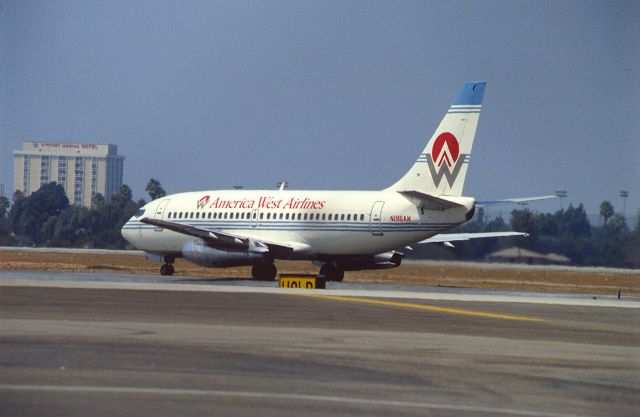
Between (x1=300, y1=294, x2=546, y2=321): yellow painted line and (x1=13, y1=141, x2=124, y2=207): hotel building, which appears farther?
(x1=13, y1=141, x2=124, y2=207): hotel building

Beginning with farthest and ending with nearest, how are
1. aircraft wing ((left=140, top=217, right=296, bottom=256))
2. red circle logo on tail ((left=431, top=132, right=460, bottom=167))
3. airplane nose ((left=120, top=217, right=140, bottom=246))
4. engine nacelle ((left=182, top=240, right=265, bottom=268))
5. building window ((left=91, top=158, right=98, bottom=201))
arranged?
1. building window ((left=91, top=158, right=98, bottom=201))
2. airplane nose ((left=120, top=217, right=140, bottom=246))
3. engine nacelle ((left=182, top=240, right=265, bottom=268))
4. aircraft wing ((left=140, top=217, right=296, bottom=256))
5. red circle logo on tail ((left=431, top=132, right=460, bottom=167))

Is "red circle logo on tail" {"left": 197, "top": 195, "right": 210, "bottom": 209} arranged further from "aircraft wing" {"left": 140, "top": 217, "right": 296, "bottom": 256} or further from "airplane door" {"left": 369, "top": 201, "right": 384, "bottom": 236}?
"airplane door" {"left": 369, "top": 201, "right": 384, "bottom": 236}

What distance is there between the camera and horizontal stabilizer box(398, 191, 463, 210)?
42656 millimetres

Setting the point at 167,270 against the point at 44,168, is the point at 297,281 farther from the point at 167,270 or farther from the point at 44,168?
the point at 44,168

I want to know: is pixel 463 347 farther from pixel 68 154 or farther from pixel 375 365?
pixel 68 154

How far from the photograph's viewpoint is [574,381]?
55.7 ft

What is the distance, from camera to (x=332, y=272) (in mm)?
48938

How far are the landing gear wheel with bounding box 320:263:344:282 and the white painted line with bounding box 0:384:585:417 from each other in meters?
34.2

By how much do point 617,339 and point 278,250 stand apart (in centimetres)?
2572

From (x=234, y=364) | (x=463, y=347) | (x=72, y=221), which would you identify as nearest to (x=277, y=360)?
(x=234, y=364)

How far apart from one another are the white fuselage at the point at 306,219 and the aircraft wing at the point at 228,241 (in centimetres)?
46

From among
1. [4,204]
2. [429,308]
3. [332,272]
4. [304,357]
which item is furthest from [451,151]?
[4,204]

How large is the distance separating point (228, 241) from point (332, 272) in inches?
192

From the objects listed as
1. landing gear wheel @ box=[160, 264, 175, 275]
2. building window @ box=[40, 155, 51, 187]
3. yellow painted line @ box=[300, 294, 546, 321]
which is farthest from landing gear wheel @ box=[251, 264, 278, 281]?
building window @ box=[40, 155, 51, 187]
